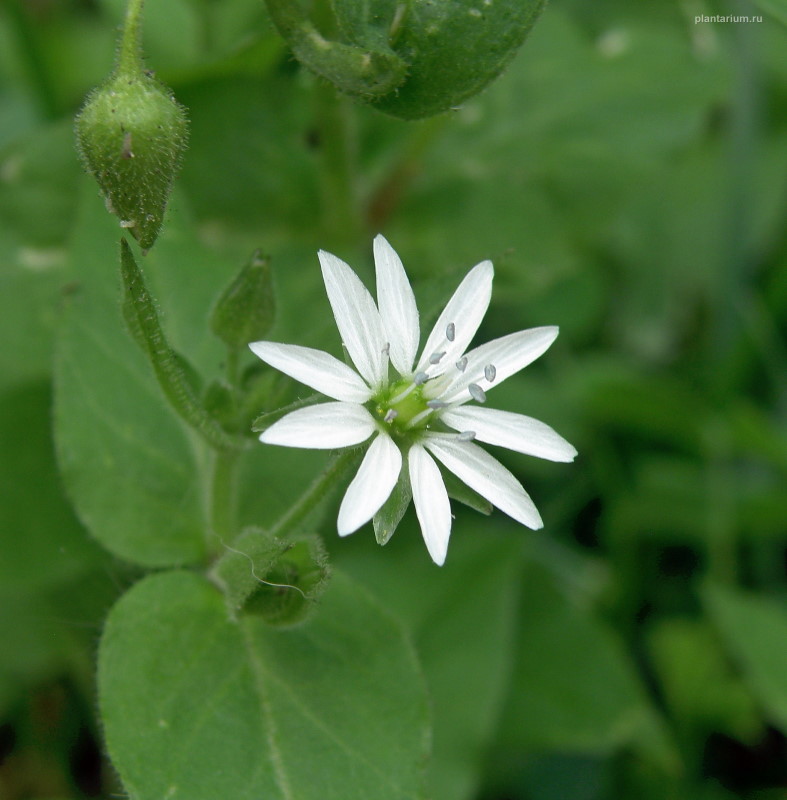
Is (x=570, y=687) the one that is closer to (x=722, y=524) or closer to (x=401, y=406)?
(x=722, y=524)

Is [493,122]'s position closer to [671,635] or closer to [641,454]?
[641,454]

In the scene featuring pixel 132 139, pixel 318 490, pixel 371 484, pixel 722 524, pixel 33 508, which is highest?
pixel 132 139

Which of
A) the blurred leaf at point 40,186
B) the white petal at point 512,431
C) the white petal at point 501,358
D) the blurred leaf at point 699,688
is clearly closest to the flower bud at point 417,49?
the white petal at point 501,358

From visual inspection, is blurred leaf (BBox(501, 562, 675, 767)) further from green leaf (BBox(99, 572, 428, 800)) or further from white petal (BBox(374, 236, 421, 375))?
white petal (BBox(374, 236, 421, 375))

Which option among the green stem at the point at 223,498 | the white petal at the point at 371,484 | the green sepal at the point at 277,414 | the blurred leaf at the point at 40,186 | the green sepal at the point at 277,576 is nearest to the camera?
the white petal at the point at 371,484

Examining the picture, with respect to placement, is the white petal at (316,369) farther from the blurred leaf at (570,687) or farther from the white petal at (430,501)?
the blurred leaf at (570,687)

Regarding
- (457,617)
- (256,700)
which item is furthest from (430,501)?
(457,617)
